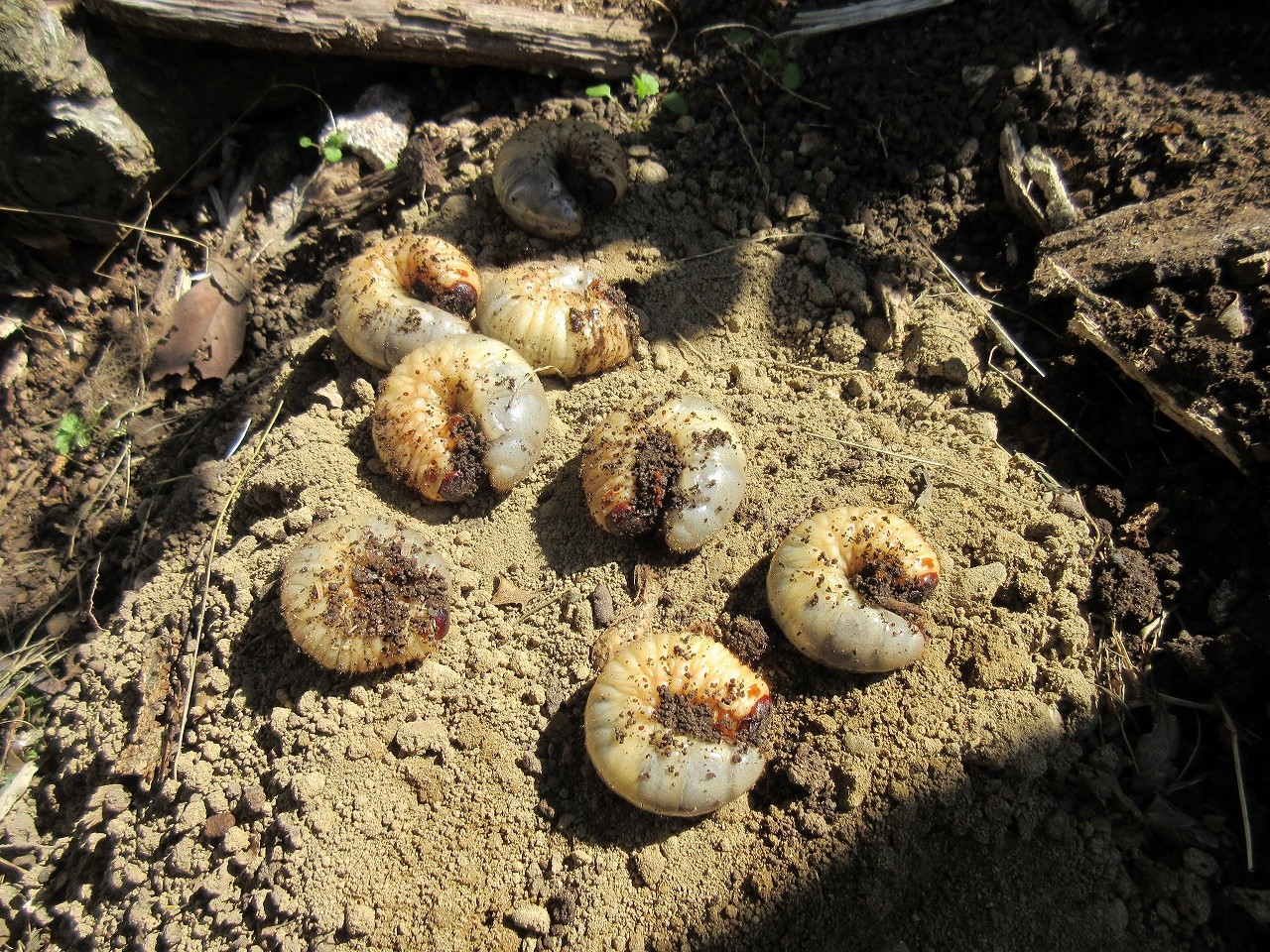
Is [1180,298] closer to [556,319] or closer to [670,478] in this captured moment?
[670,478]

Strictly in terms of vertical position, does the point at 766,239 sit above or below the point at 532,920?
above

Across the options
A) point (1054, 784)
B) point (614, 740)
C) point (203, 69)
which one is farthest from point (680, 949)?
point (203, 69)

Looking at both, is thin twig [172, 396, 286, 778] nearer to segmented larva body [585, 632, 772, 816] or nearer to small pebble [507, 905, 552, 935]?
small pebble [507, 905, 552, 935]

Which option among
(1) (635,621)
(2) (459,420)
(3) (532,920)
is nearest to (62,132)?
(2) (459,420)

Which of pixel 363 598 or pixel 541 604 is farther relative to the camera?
pixel 541 604

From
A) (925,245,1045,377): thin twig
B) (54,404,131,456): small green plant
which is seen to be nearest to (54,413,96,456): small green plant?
(54,404,131,456): small green plant

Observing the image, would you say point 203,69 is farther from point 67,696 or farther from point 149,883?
point 149,883
